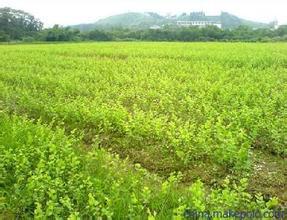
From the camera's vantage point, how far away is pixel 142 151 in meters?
7.75

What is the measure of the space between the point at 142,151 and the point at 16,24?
65.3 metres

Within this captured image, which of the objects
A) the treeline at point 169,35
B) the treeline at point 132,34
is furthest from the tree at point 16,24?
the treeline at point 169,35

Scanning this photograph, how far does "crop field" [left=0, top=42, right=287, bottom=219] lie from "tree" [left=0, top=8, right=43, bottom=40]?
50908mm

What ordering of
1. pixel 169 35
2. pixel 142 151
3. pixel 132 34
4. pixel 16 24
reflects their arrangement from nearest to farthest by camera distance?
pixel 142 151 → pixel 169 35 → pixel 132 34 → pixel 16 24

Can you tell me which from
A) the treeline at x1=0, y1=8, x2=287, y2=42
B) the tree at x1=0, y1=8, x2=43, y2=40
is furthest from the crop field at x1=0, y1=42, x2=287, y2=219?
the tree at x1=0, y1=8, x2=43, y2=40

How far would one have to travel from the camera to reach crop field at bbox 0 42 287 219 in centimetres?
508

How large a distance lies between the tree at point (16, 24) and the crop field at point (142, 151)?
5091cm

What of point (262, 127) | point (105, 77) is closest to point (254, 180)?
point (262, 127)

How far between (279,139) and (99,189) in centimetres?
383

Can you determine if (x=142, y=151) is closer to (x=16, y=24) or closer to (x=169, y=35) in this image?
(x=169, y=35)

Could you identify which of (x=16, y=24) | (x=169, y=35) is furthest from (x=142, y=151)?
(x=16, y=24)

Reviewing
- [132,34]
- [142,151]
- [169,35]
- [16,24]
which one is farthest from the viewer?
[16,24]

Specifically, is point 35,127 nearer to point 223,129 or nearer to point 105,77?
point 223,129

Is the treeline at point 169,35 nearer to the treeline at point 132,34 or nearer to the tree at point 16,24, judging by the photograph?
the treeline at point 132,34
